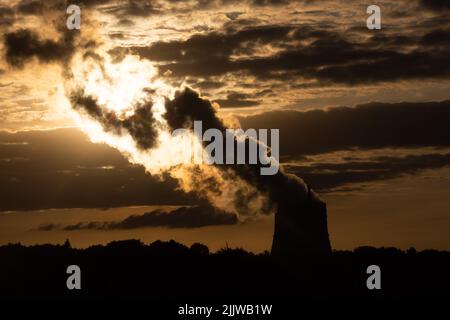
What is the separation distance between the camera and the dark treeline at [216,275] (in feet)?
249

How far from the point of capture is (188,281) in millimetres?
84562

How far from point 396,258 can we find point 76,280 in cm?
3054

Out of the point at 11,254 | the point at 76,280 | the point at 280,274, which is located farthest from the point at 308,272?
the point at 11,254

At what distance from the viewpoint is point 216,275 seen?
279ft

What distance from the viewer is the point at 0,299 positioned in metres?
80.6

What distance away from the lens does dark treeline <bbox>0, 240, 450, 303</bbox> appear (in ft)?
249

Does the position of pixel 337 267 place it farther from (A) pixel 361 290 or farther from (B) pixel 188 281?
(B) pixel 188 281

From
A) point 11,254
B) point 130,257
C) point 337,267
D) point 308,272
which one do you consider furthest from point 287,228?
point 11,254
